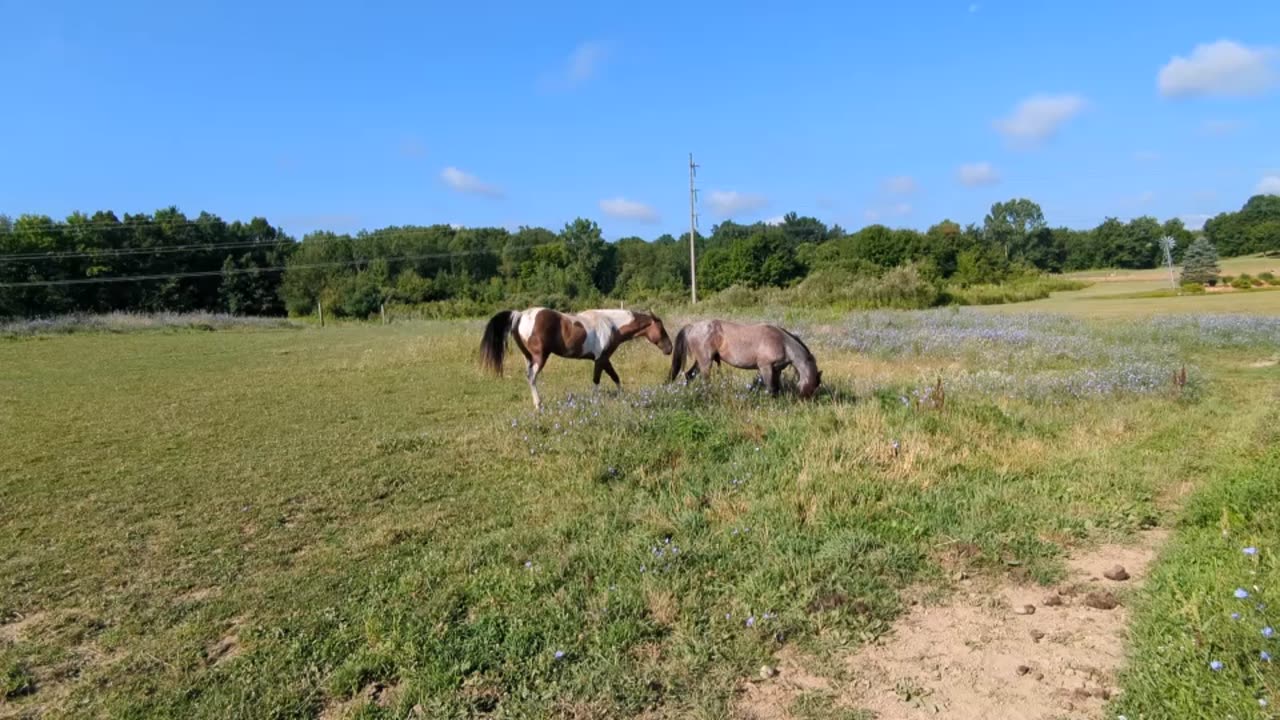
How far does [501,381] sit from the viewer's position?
1367 cm

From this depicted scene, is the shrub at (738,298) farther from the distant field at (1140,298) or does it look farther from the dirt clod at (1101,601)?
the dirt clod at (1101,601)

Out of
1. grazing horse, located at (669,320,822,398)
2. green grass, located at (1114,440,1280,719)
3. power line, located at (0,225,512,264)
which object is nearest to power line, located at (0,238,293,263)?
power line, located at (0,225,512,264)

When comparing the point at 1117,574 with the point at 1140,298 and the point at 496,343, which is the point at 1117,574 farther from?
the point at 1140,298

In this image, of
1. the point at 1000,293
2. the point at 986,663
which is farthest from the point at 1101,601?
the point at 1000,293

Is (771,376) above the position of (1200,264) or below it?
below

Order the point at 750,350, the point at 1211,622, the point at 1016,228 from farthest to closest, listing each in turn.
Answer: the point at 1016,228
the point at 750,350
the point at 1211,622

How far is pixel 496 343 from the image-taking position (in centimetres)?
1029

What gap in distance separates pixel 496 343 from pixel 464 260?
2947 inches

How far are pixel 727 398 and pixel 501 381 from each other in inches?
262

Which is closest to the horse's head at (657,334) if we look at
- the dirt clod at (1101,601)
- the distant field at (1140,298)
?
the dirt clod at (1101,601)

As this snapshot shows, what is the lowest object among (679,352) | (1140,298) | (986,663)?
(1140,298)

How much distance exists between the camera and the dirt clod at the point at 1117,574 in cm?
391

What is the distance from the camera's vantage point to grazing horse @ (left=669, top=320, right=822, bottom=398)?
8.45 m

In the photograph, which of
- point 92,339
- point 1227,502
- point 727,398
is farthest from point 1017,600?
point 92,339
